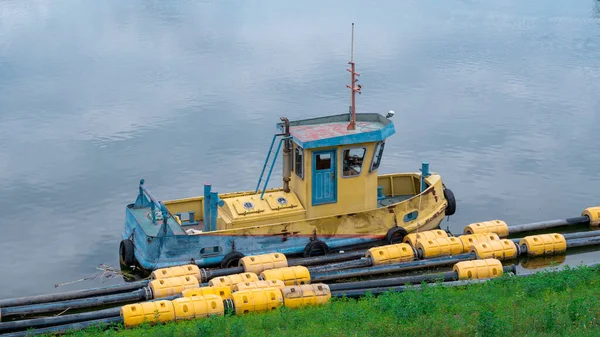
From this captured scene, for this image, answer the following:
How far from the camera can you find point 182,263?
2050cm

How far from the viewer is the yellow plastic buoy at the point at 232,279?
1870 centimetres

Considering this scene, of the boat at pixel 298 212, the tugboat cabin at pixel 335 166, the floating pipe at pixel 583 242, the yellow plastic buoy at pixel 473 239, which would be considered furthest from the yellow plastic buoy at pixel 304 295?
the floating pipe at pixel 583 242

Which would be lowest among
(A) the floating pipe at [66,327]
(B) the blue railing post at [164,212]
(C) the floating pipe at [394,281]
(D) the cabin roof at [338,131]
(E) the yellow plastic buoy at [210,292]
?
(A) the floating pipe at [66,327]

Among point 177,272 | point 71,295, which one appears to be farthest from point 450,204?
point 71,295

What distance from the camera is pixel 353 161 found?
2189 centimetres

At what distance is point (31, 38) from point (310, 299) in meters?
35.6

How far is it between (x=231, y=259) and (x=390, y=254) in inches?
149

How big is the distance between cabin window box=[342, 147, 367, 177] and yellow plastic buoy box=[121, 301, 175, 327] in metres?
6.54

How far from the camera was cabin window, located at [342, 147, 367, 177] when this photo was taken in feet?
71.2

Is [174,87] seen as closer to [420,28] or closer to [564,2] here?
[420,28]

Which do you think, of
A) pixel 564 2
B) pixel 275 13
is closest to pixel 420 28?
pixel 275 13

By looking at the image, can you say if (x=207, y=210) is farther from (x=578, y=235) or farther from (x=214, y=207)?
(x=578, y=235)

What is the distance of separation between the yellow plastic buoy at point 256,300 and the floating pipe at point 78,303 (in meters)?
2.32

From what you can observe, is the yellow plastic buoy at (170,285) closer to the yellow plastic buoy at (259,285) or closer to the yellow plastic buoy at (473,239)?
the yellow plastic buoy at (259,285)
